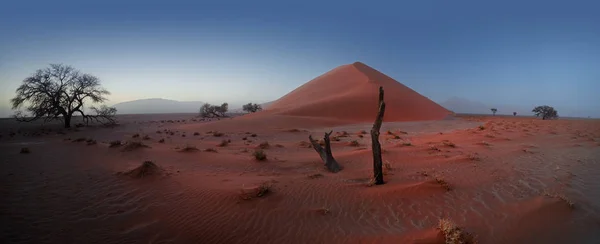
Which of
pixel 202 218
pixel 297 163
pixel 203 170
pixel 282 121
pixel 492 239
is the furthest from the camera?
pixel 282 121

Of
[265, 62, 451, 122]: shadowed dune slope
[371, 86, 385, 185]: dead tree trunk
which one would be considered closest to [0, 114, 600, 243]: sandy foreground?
[371, 86, 385, 185]: dead tree trunk

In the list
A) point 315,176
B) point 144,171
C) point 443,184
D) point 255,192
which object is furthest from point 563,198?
point 144,171

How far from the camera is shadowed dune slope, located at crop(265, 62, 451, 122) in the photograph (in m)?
40.6

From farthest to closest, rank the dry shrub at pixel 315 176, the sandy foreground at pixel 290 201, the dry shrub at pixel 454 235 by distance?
the dry shrub at pixel 315 176
the sandy foreground at pixel 290 201
the dry shrub at pixel 454 235

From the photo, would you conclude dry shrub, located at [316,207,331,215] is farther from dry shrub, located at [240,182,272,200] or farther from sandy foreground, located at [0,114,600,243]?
dry shrub, located at [240,182,272,200]

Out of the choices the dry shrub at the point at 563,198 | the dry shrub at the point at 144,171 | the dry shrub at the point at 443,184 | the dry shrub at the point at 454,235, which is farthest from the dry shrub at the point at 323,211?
the dry shrub at the point at 563,198

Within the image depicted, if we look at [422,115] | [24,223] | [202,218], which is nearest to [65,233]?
[24,223]

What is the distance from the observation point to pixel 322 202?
6371 mm

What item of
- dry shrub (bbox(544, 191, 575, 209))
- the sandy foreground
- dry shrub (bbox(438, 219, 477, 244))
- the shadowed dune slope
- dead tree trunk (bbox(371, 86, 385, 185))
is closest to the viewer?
dry shrub (bbox(438, 219, 477, 244))

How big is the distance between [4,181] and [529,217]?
41.0 feet

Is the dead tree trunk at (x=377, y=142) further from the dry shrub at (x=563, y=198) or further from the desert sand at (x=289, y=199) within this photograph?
the dry shrub at (x=563, y=198)

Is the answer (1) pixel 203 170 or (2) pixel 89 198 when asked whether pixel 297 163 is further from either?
(2) pixel 89 198

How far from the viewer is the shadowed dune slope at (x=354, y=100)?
4062cm

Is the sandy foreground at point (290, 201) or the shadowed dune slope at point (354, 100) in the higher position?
A: the shadowed dune slope at point (354, 100)
